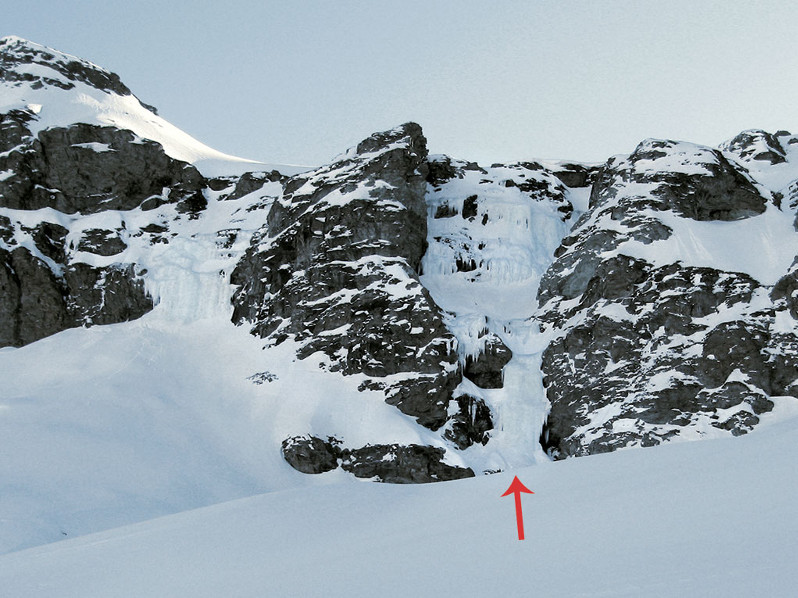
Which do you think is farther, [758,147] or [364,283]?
[758,147]

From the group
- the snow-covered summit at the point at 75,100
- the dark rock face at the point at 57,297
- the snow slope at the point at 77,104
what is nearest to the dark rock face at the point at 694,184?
the snow slope at the point at 77,104

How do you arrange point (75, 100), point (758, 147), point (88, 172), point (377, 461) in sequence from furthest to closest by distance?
point (758, 147) → point (75, 100) → point (88, 172) → point (377, 461)

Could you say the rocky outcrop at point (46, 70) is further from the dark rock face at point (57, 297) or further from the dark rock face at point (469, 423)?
the dark rock face at point (469, 423)

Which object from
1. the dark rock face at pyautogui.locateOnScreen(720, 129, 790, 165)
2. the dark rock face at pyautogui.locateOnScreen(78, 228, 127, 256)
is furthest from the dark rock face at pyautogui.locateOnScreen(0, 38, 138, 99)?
the dark rock face at pyautogui.locateOnScreen(720, 129, 790, 165)

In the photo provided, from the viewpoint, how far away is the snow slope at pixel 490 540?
5.21 metres

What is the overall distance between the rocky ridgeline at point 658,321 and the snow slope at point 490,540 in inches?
1053

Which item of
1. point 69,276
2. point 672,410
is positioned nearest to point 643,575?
point 672,410

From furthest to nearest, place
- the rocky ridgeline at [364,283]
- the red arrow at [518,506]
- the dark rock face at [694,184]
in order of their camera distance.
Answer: the dark rock face at [694,184] → the rocky ridgeline at [364,283] → the red arrow at [518,506]

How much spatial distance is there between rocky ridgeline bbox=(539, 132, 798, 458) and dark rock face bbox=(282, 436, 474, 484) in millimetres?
6452

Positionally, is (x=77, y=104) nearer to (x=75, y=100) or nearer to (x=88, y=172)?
(x=75, y=100)

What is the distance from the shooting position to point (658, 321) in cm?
3894

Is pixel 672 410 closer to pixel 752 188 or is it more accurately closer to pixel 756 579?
pixel 752 188

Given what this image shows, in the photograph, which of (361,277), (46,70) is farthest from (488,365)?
(46,70)

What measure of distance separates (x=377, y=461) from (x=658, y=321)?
16.2 meters
